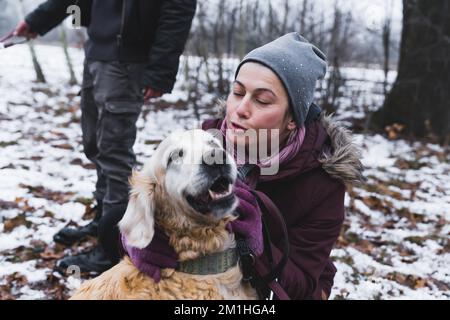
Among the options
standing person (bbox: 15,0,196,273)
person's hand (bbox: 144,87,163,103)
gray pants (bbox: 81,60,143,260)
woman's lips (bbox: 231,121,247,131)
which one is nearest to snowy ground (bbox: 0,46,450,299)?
standing person (bbox: 15,0,196,273)

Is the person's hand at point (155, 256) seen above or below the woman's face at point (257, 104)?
below

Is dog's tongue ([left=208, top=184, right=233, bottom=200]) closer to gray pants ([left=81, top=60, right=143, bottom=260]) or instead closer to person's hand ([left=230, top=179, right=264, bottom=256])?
person's hand ([left=230, top=179, right=264, bottom=256])

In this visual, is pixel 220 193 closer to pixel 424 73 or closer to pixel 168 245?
pixel 168 245

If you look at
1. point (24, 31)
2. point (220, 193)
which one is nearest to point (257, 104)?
point (220, 193)

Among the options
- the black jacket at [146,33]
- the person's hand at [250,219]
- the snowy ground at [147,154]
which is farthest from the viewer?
the snowy ground at [147,154]

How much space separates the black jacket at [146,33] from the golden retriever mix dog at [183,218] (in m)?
1.09

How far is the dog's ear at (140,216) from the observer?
1842 millimetres

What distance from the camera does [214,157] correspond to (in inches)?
74.4

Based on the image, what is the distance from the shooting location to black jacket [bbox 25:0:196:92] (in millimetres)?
2986

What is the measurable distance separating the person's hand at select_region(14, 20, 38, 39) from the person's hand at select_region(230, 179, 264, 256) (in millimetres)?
2407

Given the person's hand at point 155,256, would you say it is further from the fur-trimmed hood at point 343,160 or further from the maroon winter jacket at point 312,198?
the fur-trimmed hood at point 343,160

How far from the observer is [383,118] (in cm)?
822

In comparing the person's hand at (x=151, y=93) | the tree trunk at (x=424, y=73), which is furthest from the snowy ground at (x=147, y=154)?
the person's hand at (x=151, y=93)
